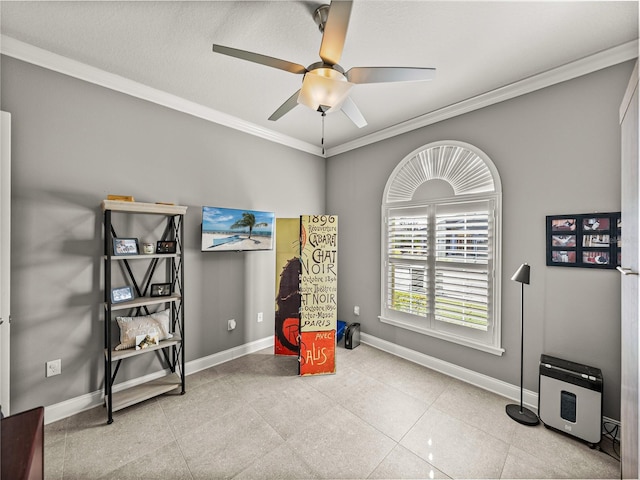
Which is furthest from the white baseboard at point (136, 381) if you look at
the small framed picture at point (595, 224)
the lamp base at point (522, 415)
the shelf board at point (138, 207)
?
the small framed picture at point (595, 224)

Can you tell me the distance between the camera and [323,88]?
163cm

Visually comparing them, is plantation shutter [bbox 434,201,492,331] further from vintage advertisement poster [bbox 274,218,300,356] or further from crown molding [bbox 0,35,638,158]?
vintage advertisement poster [bbox 274,218,300,356]

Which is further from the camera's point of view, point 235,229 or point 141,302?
point 235,229

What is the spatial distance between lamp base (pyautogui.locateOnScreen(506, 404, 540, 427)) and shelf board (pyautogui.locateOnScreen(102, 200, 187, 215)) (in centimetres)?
333

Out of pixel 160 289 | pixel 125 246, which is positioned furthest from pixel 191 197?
pixel 160 289

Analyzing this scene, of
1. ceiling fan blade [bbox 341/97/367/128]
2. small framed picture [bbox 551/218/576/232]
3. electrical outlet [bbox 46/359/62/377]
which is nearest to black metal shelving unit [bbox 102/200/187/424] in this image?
electrical outlet [bbox 46/359/62/377]

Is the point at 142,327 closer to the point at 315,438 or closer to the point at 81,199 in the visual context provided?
the point at 81,199

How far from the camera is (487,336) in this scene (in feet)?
8.68

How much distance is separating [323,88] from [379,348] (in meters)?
3.11

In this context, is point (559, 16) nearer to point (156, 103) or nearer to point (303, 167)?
point (303, 167)

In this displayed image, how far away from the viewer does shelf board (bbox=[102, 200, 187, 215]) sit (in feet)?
6.94

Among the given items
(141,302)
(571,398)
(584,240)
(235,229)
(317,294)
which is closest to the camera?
(571,398)

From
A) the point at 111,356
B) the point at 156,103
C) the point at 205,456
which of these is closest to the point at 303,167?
the point at 156,103

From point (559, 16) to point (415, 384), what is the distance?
3.07 m
